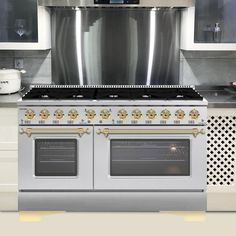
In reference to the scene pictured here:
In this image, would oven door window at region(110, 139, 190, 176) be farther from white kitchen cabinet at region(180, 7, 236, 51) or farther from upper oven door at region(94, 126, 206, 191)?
white kitchen cabinet at region(180, 7, 236, 51)

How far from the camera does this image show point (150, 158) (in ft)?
11.4

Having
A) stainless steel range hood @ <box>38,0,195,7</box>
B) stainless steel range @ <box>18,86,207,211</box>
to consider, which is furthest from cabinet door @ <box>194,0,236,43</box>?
stainless steel range @ <box>18,86,207,211</box>

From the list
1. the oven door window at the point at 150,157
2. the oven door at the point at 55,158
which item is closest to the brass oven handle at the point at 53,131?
the oven door at the point at 55,158

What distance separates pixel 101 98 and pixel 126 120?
23cm

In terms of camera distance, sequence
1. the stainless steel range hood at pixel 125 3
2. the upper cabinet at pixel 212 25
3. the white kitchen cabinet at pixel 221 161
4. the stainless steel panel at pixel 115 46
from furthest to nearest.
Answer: the stainless steel panel at pixel 115 46 → the upper cabinet at pixel 212 25 → the stainless steel range hood at pixel 125 3 → the white kitchen cabinet at pixel 221 161

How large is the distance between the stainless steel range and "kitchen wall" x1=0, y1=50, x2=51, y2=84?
53cm

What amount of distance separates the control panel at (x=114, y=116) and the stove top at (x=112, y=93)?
85 mm

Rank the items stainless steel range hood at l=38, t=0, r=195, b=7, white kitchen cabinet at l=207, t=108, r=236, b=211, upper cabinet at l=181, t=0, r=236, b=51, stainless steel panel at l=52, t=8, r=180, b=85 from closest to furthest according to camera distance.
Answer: white kitchen cabinet at l=207, t=108, r=236, b=211, stainless steel range hood at l=38, t=0, r=195, b=7, upper cabinet at l=181, t=0, r=236, b=51, stainless steel panel at l=52, t=8, r=180, b=85

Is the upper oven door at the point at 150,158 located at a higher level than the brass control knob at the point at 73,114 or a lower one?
lower

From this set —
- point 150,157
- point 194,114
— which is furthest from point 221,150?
point 150,157

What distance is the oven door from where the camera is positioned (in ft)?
11.2

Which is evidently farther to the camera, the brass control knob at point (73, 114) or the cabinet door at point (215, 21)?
the cabinet door at point (215, 21)

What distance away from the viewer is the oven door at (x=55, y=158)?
11.2ft

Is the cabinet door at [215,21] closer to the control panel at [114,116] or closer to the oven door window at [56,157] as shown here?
the control panel at [114,116]
